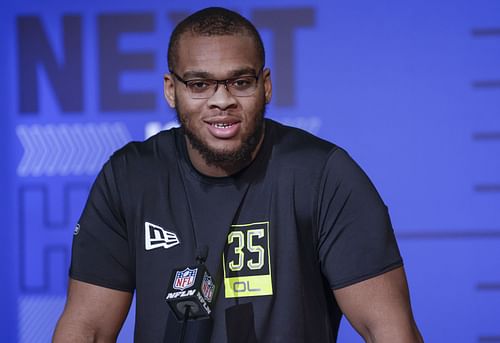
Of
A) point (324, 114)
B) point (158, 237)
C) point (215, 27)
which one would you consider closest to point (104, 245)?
point (158, 237)

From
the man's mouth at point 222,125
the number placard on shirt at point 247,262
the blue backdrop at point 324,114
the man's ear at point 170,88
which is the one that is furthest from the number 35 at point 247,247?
the blue backdrop at point 324,114

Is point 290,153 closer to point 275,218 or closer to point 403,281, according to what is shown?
point 275,218

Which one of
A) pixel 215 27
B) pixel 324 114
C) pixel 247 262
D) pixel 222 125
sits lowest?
pixel 247 262

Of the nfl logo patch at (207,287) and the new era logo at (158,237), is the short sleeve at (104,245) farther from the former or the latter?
the nfl logo patch at (207,287)

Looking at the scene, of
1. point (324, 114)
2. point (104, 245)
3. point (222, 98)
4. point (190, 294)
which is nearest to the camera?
point (190, 294)

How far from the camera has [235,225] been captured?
1938mm

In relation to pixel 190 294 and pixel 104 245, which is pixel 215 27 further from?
pixel 190 294

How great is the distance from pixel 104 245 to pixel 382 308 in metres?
0.65

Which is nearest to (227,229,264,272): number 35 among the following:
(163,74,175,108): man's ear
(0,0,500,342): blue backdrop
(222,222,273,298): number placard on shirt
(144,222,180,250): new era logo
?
(222,222,273,298): number placard on shirt

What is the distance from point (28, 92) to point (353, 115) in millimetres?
1363

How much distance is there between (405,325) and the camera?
Result: 69.2 inches

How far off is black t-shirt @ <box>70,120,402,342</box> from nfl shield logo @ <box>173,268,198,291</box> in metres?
0.26

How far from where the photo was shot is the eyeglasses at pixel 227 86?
1894 millimetres

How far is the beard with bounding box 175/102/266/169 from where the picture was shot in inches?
75.9
